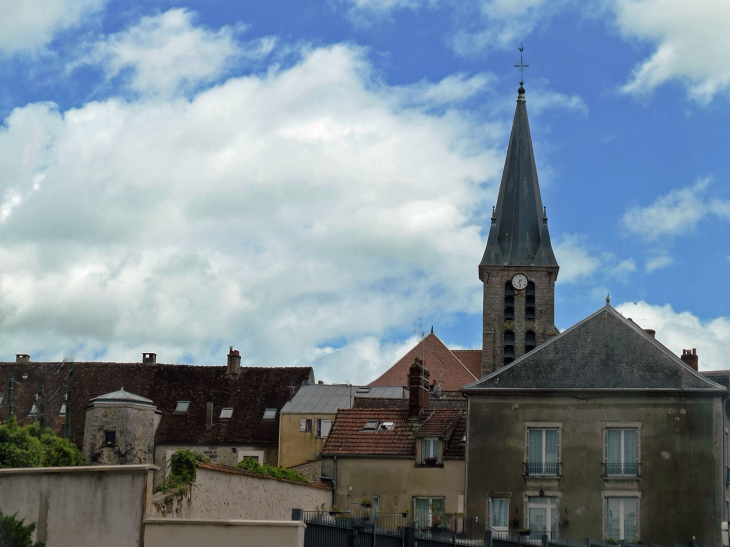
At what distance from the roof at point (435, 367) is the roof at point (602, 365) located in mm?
20989

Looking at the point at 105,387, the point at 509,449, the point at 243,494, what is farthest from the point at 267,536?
the point at 105,387

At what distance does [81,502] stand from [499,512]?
14.7 meters

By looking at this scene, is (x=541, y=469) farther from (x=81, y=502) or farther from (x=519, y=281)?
(x=519, y=281)

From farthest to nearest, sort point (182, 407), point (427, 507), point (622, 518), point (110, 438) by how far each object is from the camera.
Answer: point (182, 407)
point (110, 438)
point (427, 507)
point (622, 518)

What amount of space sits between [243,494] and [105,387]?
87.3ft

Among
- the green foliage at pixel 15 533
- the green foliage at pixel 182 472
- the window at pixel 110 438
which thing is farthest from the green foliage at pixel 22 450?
the green foliage at pixel 15 533

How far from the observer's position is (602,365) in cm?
3031

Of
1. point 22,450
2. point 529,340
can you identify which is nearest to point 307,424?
point 22,450

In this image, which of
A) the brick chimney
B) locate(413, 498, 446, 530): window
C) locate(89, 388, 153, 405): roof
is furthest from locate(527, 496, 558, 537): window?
locate(89, 388, 153, 405): roof

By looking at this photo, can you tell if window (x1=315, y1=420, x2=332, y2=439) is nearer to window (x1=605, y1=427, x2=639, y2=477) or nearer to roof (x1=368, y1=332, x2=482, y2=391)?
roof (x1=368, y1=332, x2=482, y2=391)

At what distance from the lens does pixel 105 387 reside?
1905 inches

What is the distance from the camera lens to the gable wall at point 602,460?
2872cm

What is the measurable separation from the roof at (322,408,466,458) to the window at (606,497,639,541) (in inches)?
178

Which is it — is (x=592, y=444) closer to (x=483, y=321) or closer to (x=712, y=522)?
(x=712, y=522)
